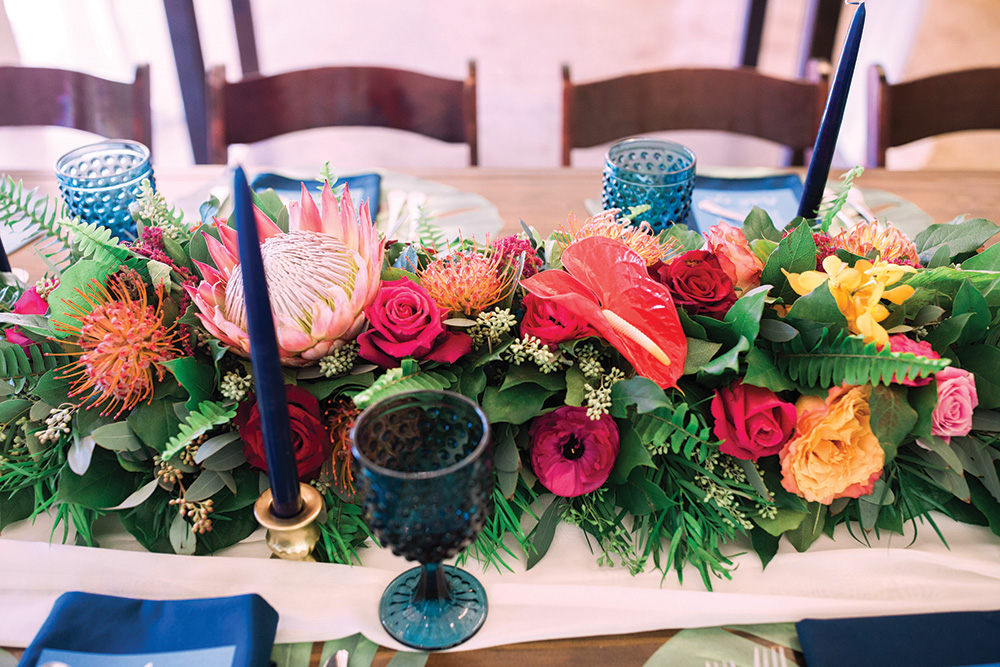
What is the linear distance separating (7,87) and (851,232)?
1429mm

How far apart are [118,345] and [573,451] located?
0.36m

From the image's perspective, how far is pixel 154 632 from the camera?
1.86 ft

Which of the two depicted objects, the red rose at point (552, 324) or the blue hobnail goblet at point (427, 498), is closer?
the blue hobnail goblet at point (427, 498)

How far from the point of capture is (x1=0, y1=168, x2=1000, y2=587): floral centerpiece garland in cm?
59

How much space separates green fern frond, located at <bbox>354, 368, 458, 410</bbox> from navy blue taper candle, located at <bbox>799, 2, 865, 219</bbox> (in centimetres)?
42

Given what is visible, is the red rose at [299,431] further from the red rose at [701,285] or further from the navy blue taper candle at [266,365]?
the red rose at [701,285]

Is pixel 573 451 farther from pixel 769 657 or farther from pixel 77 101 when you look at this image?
pixel 77 101

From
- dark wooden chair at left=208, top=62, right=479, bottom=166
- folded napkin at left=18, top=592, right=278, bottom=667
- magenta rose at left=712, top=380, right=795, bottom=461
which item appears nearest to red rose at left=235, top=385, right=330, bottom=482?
folded napkin at left=18, top=592, right=278, bottom=667

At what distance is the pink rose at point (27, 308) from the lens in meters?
0.64

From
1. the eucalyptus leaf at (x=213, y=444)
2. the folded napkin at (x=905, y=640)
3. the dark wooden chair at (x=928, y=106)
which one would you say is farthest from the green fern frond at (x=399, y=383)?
the dark wooden chair at (x=928, y=106)

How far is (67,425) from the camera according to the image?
0.63m

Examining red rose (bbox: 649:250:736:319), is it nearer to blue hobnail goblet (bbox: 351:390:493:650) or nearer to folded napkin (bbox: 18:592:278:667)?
blue hobnail goblet (bbox: 351:390:493:650)

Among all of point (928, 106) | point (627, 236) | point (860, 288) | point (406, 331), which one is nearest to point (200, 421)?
point (406, 331)

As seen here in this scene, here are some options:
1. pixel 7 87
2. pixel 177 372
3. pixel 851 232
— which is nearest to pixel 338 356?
pixel 177 372
